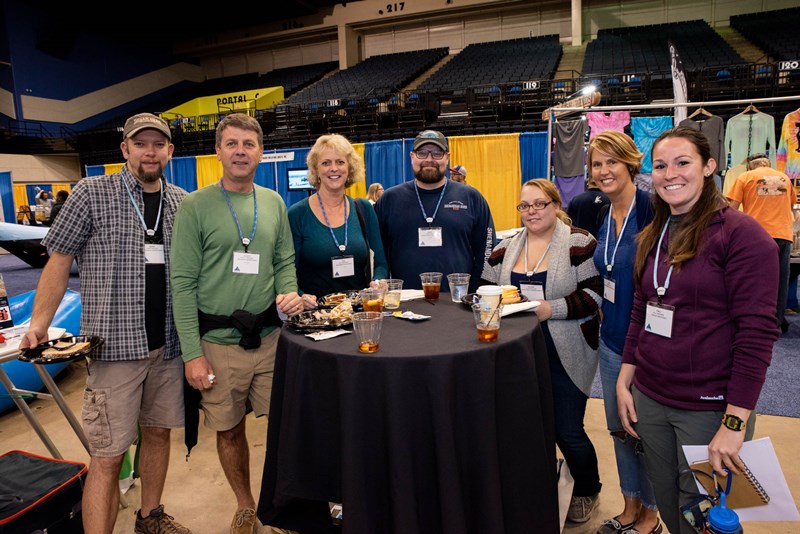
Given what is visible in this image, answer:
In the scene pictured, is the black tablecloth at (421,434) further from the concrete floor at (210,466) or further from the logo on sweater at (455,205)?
the logo on sweater at (455,205)

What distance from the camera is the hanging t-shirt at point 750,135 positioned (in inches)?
235

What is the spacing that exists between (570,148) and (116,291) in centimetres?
770

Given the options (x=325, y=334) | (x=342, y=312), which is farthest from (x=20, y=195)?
(x=325, y=334)

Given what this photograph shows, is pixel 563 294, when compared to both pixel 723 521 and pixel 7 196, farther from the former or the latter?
pixel 7 196

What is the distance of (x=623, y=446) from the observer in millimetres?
1923

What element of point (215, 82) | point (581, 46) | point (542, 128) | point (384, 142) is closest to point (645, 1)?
point (581, 46)

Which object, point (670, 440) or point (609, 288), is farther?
point (609, 288)

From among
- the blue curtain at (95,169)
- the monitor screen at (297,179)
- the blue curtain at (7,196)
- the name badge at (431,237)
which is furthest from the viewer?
the blue curtain at (7,196)

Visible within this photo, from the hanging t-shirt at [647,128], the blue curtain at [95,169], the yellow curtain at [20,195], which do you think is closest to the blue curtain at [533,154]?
the hanging t-shirt at [647,128]

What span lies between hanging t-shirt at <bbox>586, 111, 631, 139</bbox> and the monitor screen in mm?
6492

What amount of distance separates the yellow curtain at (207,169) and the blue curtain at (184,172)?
0.51 ft

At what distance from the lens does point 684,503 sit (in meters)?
1.45

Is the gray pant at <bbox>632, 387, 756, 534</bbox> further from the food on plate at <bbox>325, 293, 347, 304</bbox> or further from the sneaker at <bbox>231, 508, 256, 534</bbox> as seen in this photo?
the sneaker at <bbox>231, 508, 256, 534</bbox>

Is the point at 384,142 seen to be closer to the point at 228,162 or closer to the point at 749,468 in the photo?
the point at 228,162
